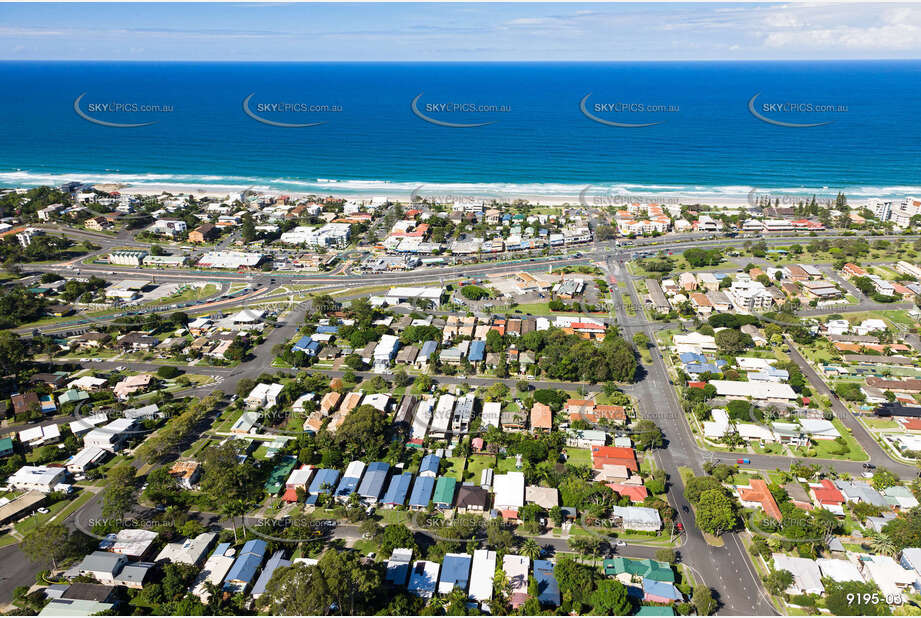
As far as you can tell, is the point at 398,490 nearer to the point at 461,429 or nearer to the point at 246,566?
the point at 461,429

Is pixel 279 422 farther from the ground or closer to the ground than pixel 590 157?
closer to the ground

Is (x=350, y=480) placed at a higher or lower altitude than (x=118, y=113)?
lower

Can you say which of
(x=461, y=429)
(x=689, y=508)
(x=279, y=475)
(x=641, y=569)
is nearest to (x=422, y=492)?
(x=461, y=429)

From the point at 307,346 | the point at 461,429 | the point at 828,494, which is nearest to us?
the point at 828,494

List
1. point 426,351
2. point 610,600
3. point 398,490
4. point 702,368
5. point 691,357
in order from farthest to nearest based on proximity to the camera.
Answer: point 426,351
point 691,357
point 702,368
point 398,490
point 610,600

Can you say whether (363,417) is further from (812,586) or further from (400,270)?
(400,270)

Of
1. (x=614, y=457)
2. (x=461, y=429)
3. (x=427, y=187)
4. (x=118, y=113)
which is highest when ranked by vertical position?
(x=118, y=113)

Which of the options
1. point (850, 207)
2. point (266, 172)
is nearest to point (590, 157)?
point (850, 207)
